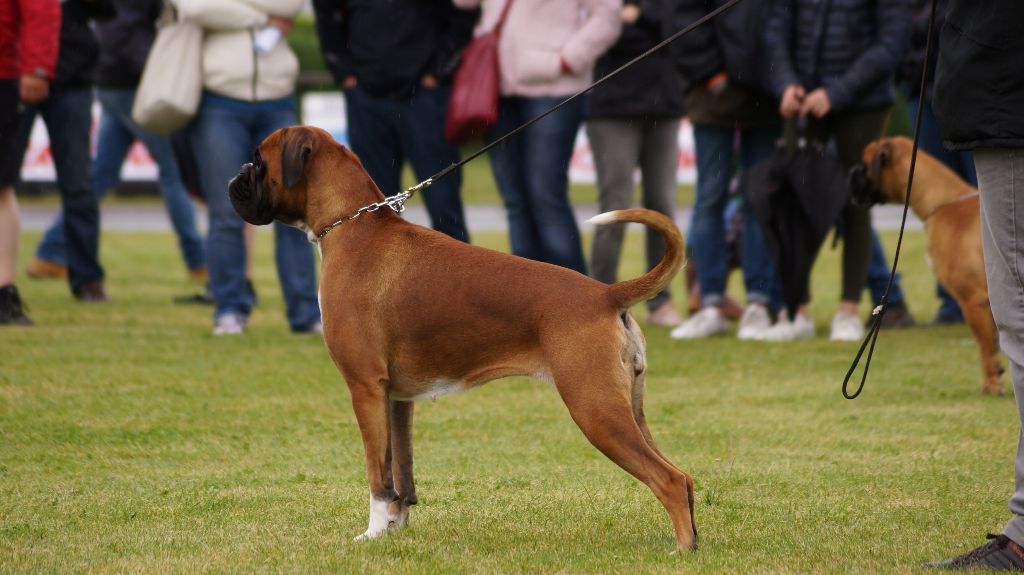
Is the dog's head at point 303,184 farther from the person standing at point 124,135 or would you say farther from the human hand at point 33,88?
the person standing at point 124,135

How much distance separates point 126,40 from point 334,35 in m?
2.85

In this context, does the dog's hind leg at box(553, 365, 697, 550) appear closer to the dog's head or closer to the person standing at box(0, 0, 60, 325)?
the dog's head

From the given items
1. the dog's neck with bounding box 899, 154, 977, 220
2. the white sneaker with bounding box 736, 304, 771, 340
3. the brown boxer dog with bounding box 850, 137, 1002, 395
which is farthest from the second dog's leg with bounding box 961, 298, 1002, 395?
the white sneaker with bounding box 736, 304, 771, 340

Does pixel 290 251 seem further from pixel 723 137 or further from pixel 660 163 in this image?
pixel 723 137

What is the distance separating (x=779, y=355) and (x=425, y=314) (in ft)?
15.0

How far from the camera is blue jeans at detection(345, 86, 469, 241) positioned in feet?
29.0

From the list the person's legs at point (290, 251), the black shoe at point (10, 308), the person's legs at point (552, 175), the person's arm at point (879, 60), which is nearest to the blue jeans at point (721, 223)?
the person's arm at point (879, 60)

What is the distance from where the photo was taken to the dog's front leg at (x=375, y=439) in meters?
4.43

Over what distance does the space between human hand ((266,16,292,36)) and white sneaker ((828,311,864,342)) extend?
4106 millimetres

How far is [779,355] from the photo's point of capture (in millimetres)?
8531

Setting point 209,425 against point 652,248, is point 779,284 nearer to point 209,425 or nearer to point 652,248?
point 652,248

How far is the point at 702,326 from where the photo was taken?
368 inches

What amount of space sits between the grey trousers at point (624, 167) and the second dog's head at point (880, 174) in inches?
59.9

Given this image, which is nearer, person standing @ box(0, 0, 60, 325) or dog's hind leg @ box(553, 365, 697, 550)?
dog's hind leg @ box(553, 365, 697, 550)
